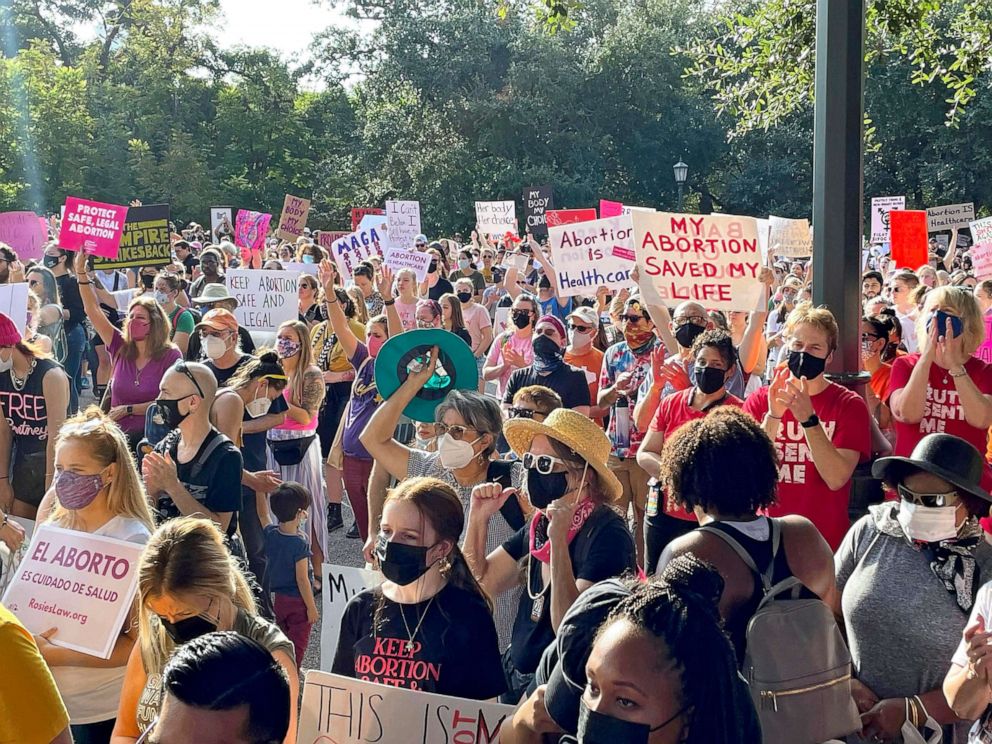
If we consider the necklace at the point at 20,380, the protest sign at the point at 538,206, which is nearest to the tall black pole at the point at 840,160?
the necklace at the point at 20,380

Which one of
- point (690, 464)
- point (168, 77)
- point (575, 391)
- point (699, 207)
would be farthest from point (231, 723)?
point (168, 77)

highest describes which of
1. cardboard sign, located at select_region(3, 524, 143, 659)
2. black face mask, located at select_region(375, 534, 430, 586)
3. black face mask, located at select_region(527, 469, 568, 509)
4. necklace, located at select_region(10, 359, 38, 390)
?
necklace, located at select_region(10, 359, 38, 390)

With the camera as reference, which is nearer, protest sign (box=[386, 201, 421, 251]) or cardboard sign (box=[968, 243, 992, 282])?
cardboard sign (box=[968, 243, 992, 282])

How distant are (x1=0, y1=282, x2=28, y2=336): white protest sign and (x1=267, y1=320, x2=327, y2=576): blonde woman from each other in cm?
172

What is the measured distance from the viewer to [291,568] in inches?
244

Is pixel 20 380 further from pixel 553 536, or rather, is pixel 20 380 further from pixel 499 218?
pixel 499 218

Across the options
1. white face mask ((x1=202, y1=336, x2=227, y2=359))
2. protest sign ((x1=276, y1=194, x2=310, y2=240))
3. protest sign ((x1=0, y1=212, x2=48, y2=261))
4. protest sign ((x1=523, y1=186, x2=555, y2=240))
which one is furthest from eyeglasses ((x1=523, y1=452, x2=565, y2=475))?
protest sign ((x1=276, y1=194, x2=310, y2=240))

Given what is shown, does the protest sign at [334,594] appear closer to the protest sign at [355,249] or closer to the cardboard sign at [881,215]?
the protest sign at [355,249]

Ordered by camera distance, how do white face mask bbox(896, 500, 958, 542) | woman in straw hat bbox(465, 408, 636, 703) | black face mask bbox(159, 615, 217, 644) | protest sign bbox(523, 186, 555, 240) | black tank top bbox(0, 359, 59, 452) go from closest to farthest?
1. black face mask bbox(159, 615, 217, 644)
2. white face mask bbox(896, 500, 958, 542)
3. woman in straw hat bbox(465, 408, 636, 703)
4. black tank top bbox(0, 359, 59, 452)
5. protest sign bbox(523, 186, 555, 240)

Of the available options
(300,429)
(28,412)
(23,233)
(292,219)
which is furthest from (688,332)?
(292,219)

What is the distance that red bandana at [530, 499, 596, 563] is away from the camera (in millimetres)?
4012

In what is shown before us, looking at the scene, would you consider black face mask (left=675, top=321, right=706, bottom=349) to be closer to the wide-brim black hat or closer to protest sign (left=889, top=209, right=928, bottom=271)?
the wide-brim black hat

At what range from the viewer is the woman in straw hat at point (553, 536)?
3861mm

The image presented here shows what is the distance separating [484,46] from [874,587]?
40966 millimetres
